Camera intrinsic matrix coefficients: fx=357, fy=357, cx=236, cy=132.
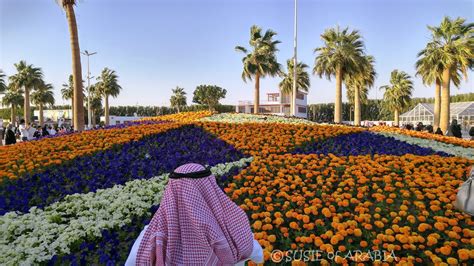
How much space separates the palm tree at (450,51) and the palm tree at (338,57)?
5357mm

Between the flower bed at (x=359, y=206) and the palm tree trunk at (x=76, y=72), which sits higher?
the palm tree trunk at (x=76, y=72)

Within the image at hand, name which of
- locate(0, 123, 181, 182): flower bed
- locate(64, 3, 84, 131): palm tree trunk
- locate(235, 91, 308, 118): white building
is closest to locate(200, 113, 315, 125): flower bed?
locate(0, 123, 181, 182): flower bed

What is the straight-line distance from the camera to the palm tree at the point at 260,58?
32750mm

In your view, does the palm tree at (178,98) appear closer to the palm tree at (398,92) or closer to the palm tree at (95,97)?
the palm tree at (95,97)

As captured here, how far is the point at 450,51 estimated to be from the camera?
81.5 feet

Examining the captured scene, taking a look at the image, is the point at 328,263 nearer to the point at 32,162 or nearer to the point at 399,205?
the point at 399,205

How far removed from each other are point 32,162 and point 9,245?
4652mm

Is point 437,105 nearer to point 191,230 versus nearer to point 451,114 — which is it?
point 191,230

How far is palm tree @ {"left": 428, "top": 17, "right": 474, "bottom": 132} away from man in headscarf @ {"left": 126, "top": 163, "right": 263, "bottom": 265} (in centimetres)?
Answer: 2525

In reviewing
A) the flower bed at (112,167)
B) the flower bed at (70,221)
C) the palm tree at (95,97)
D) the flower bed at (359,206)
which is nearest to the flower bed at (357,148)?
the flower bed at (359,206)

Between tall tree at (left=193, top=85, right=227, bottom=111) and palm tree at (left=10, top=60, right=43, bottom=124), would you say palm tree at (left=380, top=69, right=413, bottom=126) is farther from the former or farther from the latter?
palm tree at (left=10, top=60, right=43, bottom=124)

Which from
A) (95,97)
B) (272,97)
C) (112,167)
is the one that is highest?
(95,97)

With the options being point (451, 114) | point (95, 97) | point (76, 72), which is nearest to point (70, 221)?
point (76, 72)

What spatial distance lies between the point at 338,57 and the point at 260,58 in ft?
25.9
